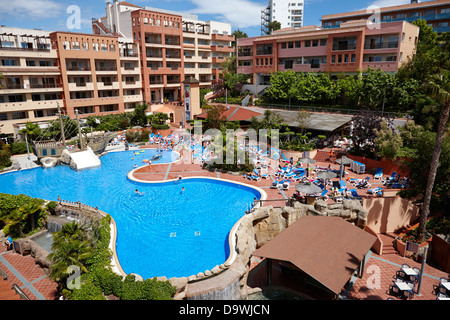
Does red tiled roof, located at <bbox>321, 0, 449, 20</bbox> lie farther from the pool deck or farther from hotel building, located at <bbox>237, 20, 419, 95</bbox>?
the pool deck

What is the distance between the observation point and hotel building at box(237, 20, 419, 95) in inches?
1652

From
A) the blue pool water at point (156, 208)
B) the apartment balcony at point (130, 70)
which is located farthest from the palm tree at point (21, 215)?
the apartment balcony at point (130, 70)

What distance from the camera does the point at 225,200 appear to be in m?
22.6

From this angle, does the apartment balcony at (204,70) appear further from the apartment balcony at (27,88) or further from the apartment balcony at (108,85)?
the apartment balcony at (27,88)

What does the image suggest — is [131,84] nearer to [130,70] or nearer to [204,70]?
[130,70]

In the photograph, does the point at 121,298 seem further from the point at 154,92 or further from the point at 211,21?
the point at 211,21

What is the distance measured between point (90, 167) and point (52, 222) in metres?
11.8

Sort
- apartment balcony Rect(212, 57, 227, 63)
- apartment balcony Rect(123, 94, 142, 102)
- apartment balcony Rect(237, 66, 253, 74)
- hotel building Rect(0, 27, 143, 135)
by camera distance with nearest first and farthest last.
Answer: hotel building Rect(0, 27, 143, 135), apartment balcony Rect(123, 94, 142, 102), apartment balcony Rect(237, 66, 253, 74), apartment balcony Rect(212, 57, 227, 63)

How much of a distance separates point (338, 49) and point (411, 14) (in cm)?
3747

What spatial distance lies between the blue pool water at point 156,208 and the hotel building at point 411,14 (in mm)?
66080

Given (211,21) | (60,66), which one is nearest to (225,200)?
(60,66)

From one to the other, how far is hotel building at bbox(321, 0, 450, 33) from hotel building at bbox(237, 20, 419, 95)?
2656 centimetres

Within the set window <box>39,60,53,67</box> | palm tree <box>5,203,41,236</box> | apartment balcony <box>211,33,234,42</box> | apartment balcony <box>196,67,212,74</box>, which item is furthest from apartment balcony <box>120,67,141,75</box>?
palm tree <box>5,203,41,236</box>

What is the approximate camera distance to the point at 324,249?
41.9 feet
